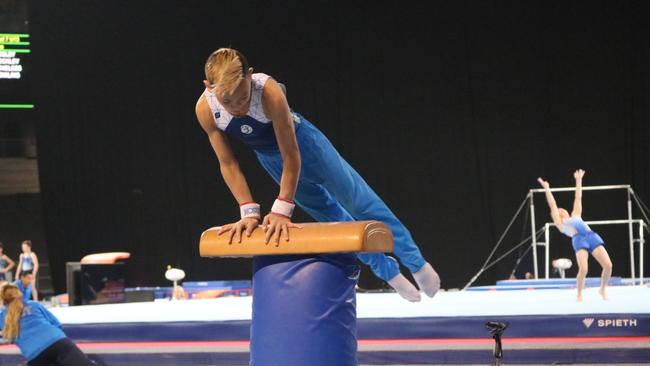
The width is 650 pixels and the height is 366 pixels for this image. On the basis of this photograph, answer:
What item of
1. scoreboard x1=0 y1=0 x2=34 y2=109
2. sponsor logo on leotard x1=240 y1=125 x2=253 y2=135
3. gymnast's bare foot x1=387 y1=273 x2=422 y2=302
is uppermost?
scoreboard x1=0 y1=0 x2=34 y2=109

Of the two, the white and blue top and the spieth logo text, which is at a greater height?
the white and blue top

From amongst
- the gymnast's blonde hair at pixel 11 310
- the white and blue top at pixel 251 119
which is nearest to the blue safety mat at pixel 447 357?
the gymnast's blonde hair at pixel 11 310

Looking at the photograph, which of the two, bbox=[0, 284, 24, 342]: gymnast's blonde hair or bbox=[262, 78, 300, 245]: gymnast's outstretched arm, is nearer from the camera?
bbox=[262, 78, 300, 245]: gymnast's outstretched arm

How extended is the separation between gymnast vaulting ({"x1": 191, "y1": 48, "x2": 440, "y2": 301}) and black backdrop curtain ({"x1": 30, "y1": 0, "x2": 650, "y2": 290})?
7.43m

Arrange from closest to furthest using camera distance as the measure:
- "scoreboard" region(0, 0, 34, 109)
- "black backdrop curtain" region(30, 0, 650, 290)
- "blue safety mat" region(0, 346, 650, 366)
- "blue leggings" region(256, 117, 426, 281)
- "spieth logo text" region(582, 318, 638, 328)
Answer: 1. "blue leggings" region(256, 117, 426, 281)
2. "blue safety mat" region(0, 346, 650, 366)
3. "spieth logo text" region(582, 318, 638, 328)
4. "black backdrop curtain" region(30, 0, 650, 290)
5. "scoreboard" region(0, 0, 34, 109)

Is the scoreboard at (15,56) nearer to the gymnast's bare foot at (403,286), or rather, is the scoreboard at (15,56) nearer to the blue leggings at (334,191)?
the gymnast's bare foot at (403,286)

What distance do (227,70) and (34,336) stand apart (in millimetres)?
2893

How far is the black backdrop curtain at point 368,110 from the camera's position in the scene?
34.4ft

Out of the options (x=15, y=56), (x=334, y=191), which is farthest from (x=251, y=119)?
(x=15, y=56)

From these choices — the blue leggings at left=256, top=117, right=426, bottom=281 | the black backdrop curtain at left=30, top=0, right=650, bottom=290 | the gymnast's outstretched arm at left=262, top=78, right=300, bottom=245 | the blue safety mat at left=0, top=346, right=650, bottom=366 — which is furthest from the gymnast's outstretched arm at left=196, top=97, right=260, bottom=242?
the black backdrop curtain at left=30, top=0, right=650, bottom=290

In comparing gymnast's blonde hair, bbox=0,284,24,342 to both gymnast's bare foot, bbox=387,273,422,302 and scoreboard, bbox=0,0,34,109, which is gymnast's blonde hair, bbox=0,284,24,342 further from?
scoreboard, bbox=0,0,34,109

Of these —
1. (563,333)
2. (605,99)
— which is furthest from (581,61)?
(563,333)

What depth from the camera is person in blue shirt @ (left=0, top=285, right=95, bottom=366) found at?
463 centimetres

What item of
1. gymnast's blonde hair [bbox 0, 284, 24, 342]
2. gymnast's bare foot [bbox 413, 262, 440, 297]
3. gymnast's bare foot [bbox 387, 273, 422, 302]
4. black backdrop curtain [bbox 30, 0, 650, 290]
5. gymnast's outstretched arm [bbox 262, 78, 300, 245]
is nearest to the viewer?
gymnast's outstretched arm [bbox 262, 78, 300, 245]
